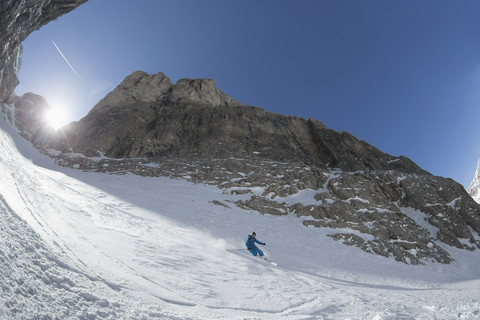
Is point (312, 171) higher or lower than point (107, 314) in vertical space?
higher

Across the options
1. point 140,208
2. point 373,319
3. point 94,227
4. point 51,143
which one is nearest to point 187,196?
point 140,208

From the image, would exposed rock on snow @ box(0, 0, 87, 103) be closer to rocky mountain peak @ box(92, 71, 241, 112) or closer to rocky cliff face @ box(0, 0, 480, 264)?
rocky cliff face @ box(0, 0, 480, 264)

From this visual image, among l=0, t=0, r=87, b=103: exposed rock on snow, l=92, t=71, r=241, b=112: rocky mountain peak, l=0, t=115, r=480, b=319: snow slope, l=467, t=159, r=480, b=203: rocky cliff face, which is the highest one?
l=467, t=159, r=480, b=203: rocky cliff face

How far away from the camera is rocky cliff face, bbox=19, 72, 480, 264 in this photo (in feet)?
79.8

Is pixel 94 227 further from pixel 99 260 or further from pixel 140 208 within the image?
pixel 140 208

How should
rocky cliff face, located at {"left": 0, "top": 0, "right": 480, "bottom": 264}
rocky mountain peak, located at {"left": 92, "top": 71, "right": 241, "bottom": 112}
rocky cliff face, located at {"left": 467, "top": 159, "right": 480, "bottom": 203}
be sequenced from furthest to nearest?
rocky cliff face, located at {"left": 467, "top": 159, "right": 480, "bottom": 203} → rocky mountain peak, located at {"left": 92, "top": 71, "right": 241, "bottom": 112} → rocky cliff face, located at {"left": 0, "top": 0, "right": 480, "bottom": 264}

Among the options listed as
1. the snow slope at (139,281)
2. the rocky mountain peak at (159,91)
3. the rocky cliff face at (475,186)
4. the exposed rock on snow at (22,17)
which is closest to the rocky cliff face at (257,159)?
the exposed rock on snow at (22,17)

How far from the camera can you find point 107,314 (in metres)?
3.29

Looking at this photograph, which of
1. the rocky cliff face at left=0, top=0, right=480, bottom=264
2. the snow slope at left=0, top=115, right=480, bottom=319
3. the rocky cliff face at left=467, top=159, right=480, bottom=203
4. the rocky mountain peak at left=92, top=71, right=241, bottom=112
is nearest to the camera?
the snow slope at left=0, top=115, right=480, bottom=319

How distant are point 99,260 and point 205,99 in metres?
71.4

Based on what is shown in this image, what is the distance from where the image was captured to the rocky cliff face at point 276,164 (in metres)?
24.3

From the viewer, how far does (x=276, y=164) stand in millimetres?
40094

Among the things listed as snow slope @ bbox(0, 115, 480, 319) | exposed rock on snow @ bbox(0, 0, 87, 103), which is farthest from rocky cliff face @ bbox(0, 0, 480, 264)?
snow slope @ bbox(0, 115, 480, 319)

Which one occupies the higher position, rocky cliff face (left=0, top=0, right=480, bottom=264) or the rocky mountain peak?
the rocky mountain peak
